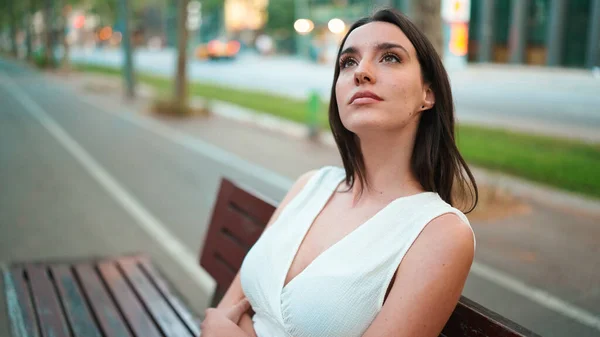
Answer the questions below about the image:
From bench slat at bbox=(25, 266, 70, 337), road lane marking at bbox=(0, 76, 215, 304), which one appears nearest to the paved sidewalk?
road lane marking at bbox=(0, 76, 215, 304)

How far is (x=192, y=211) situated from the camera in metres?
6.78

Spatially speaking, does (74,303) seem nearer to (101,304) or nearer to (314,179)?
(101,304)

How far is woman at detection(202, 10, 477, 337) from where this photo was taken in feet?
5.33

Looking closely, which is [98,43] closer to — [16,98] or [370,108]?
[16,98]

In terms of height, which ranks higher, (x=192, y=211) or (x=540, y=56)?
(x=540, y=56)

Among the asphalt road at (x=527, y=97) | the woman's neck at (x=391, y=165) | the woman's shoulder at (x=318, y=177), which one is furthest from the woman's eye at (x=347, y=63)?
the asphalt road at (x=527, y=97)

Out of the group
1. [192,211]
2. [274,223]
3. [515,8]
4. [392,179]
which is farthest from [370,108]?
[515,8]

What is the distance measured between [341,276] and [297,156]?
8.27 metres

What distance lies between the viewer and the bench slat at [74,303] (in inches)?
105

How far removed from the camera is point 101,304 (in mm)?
2957

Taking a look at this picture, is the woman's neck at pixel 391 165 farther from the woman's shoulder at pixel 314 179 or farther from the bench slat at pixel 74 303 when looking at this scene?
the bench slat at pixel 74 303

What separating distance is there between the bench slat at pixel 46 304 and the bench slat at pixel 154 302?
398 millimetres

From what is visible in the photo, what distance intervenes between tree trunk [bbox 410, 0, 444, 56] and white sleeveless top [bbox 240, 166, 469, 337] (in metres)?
5.34

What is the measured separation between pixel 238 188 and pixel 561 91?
9875 millimetres
